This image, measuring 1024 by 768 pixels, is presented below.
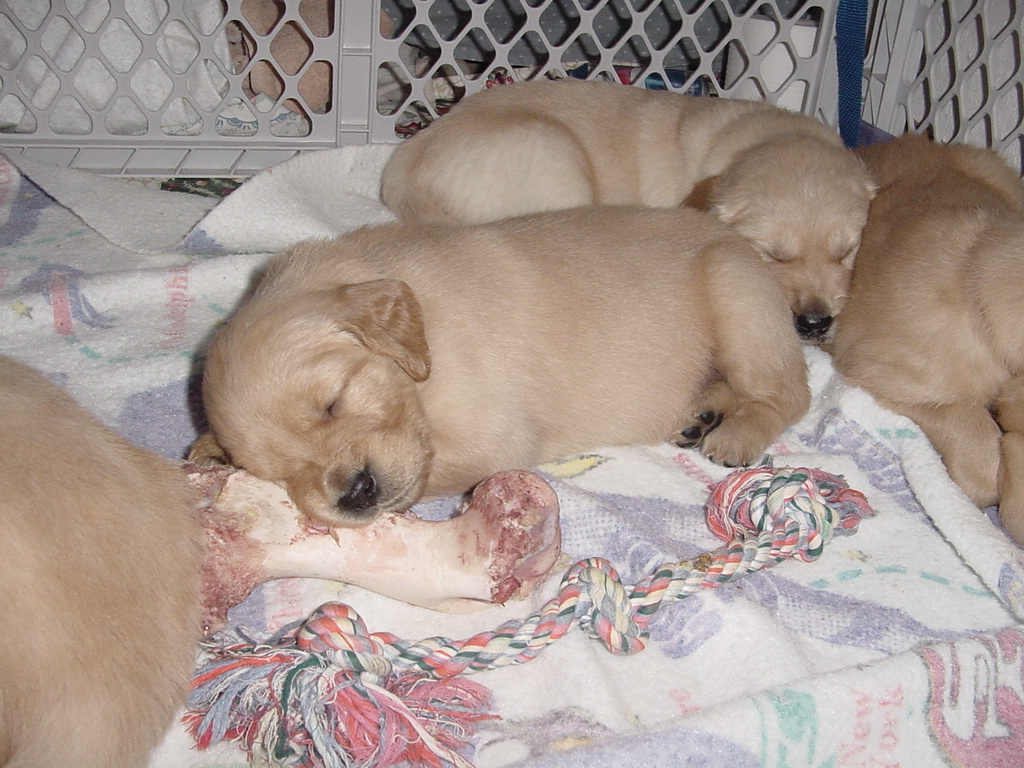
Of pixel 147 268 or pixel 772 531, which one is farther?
pixel 147 268

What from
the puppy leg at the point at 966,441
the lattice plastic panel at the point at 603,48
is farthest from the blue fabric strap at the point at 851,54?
the puppy leg at the point at 966,441

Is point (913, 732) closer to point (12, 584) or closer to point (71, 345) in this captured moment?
point (12, 584)

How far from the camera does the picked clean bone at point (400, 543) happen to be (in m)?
2.05

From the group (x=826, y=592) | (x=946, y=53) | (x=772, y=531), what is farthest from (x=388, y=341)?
(x=946, y=53)

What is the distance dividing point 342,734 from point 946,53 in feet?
13.1

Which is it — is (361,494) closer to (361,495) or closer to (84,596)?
(361,495)

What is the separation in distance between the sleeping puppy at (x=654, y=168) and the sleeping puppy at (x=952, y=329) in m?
0.18

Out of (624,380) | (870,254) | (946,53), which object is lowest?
(624,380)

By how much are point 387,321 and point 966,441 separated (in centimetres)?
185

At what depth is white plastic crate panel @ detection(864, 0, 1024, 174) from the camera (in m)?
3.82

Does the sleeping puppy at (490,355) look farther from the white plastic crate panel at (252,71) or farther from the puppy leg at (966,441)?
the white plastic crate panel at (252,71)

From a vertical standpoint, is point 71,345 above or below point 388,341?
below

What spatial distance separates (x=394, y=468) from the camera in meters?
2.15

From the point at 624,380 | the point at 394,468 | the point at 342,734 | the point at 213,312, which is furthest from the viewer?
the point at 213,312
